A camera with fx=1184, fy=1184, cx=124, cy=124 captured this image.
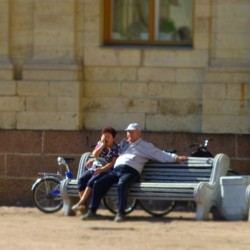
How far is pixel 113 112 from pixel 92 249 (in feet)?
17.0

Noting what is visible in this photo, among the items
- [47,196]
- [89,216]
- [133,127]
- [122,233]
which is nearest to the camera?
[122,233]

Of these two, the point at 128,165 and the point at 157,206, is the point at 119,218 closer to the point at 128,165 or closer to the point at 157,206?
the point at 128,165

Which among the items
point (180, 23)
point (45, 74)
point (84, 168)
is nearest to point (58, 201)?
point (84, 168)

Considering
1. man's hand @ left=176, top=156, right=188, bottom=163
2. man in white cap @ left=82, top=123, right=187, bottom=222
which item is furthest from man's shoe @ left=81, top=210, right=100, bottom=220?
man's hand @ left=176, top=156, right=188, bottom=163

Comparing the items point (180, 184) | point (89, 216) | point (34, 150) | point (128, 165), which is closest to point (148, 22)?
point (34, 150)

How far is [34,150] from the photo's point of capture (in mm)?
18594

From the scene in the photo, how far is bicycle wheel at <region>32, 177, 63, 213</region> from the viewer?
694 inches

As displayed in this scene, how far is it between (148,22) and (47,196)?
3.24m

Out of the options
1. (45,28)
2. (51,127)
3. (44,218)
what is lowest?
(44,218)

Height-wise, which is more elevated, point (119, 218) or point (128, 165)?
point (128, 165)

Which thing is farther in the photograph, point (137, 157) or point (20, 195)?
point (20, 195)

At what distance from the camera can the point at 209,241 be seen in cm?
1407

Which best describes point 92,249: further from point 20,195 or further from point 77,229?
point 20,195

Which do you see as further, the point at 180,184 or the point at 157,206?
the point at 157,206
